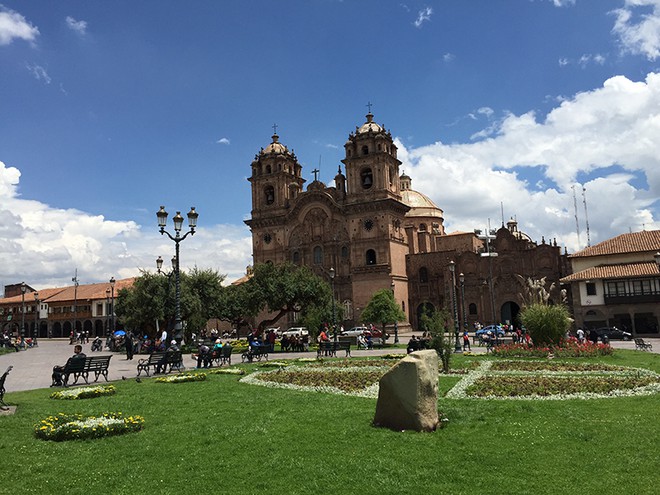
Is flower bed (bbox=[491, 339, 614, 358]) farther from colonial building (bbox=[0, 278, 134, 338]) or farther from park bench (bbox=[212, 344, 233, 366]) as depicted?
colonial building (bbox=[0, 278, 134, 338])

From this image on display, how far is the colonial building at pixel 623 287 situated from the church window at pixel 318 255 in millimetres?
25847

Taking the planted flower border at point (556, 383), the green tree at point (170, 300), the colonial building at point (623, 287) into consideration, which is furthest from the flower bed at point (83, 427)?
the colonial building at point (623, 287)

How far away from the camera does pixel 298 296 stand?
1560 inches

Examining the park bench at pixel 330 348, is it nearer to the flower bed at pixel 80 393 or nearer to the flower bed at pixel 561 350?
the flower bed at pixel 561 350

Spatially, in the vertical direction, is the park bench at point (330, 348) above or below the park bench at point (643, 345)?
above

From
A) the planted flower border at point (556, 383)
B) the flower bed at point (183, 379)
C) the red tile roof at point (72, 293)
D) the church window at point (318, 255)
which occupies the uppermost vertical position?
the church window at point (318, 255)

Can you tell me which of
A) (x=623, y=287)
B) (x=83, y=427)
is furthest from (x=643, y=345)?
(x=83, y=427)

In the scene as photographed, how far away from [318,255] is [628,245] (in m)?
31.3

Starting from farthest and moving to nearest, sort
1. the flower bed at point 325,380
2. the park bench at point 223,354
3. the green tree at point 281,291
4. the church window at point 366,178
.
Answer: the church window at point 366,178, the green tree at point 281,291, the park bench at point 223,354, the flower bed at point 325,380

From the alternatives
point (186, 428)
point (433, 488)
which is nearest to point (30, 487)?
point (186, 428)

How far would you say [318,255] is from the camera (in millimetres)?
60219

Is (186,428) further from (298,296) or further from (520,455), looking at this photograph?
(298,296)

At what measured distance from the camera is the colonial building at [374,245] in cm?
5556

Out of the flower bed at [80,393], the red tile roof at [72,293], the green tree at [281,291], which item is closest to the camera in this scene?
the flower bed at [80,393]
